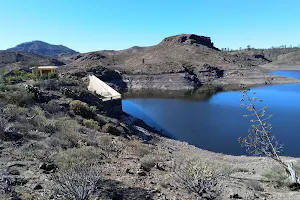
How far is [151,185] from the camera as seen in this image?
8.45 meters

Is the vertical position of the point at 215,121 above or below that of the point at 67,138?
below

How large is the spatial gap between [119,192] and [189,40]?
131 metres

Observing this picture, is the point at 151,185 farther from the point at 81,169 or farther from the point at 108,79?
the point at 108,79

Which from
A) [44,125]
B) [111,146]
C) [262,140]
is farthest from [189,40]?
[262,140]

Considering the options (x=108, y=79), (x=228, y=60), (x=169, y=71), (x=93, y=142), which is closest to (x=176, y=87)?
(x=169, y=71)

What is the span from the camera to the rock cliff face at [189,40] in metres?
136

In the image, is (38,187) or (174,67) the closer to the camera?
(38,187)

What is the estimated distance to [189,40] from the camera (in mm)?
134250

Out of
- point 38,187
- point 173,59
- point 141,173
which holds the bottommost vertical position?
point 141,173

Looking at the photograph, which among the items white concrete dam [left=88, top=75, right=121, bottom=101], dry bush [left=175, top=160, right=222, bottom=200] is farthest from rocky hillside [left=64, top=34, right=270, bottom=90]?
dry bush [left=175, top=160, right=222, bottom=200]

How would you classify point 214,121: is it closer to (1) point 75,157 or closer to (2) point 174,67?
(1) point 75,157

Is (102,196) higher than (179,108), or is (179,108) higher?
(102,196)

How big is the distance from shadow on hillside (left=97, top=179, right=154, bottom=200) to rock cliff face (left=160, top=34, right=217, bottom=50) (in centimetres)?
12869

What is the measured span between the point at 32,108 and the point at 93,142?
583cm
